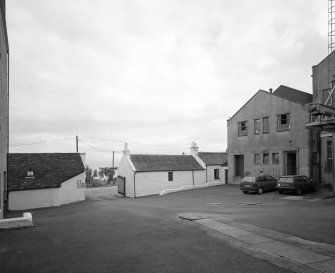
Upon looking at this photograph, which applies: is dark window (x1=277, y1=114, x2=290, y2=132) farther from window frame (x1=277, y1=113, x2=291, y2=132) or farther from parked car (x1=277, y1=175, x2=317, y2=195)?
parked car (x1=277, y1=175, x2=317, y2=195)

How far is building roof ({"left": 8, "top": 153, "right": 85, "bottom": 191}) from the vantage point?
1110 inches

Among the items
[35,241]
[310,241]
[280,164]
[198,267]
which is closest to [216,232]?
[310,241]

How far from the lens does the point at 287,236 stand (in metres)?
9.96

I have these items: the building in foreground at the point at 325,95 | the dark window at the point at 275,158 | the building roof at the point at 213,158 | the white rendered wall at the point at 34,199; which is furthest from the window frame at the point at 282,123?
the white rendered wall at the point at 34,199

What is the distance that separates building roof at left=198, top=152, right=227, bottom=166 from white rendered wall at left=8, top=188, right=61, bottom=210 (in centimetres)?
2174

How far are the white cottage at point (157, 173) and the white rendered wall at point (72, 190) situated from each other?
635 cm

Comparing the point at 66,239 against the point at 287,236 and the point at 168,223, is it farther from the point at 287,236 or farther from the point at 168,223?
the point at 287,236

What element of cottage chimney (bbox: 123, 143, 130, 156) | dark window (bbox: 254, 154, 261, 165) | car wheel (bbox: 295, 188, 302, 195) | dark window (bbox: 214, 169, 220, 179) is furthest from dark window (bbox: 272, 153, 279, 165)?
cottage chimney (bbox: 123, 143, 130, 156)

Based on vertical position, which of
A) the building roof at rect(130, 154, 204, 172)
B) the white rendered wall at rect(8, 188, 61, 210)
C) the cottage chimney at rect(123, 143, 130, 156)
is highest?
the cottage chimney at rect(123, 143, 130, 156)

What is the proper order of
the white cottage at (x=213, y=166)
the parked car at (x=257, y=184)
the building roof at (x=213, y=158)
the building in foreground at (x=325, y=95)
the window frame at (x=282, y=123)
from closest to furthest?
the building in foreground at (x=325, y=95), the parked car at (x=257, y=184), the window frame at (x=282, y=123), the white cottage at (x=213, y=166), the building roof at (x=213, y=158)

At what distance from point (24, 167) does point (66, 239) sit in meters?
22.8

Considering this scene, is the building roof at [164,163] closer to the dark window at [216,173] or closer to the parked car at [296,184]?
the dark window at [216,173]

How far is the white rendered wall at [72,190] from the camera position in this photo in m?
30.0

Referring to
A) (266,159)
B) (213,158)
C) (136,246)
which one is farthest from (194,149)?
(136,246)
